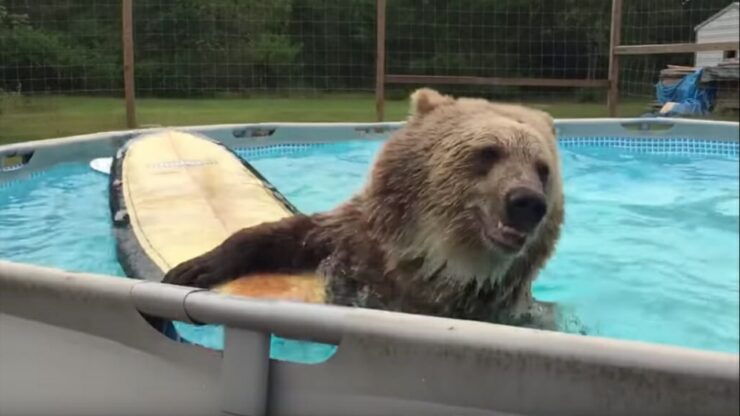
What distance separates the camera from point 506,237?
1977 mm

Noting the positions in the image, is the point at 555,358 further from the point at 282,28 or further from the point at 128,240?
the point at 128,240

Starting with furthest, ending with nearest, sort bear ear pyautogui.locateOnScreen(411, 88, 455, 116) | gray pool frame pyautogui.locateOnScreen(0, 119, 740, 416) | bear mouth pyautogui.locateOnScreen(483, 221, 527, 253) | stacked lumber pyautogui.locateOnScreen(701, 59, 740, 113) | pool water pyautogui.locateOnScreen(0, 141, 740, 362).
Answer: bear ear pyautogui.locateOnScreen(411, 88, 455, 116)
bear mouth pyautogui.locateOnScreen(483, 221, 527, 253)
gray pool frame pyautogui.locateOnScreen(0, 119, 740, 416)
pool water pyautogui.locateOnScreen(0, 141, 740, 362)
stacked lumber pyautogui.locateOnScreen(701, 59, 740, 113)

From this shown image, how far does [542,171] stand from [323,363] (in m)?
0.71

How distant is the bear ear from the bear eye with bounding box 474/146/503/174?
16 centimetres

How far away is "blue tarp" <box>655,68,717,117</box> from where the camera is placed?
4.14 ft

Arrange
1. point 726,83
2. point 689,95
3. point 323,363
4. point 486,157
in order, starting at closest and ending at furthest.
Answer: point 726,83, point 689,95, point 323,363, point 486,157

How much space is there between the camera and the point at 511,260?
7.16ft

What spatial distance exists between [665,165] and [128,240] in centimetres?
218

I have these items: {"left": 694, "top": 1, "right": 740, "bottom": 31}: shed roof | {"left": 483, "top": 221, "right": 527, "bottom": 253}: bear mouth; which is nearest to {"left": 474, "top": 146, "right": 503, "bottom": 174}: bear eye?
{"left": 483, "top": 221, "right": 527, "bottom": 253}: bear mouth

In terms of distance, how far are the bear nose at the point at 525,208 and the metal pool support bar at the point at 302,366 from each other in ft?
1.26

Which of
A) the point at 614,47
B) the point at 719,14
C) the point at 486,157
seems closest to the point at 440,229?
the point at 486,157

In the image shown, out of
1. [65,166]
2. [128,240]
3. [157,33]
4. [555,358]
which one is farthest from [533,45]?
[65,166]

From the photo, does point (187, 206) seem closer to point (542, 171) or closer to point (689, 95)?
point (542, 171)

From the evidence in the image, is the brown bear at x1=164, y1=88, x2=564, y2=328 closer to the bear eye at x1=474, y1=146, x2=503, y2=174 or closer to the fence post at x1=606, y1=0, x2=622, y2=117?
the bear eye at x1=474, y1=146, x2=503, y2=174
